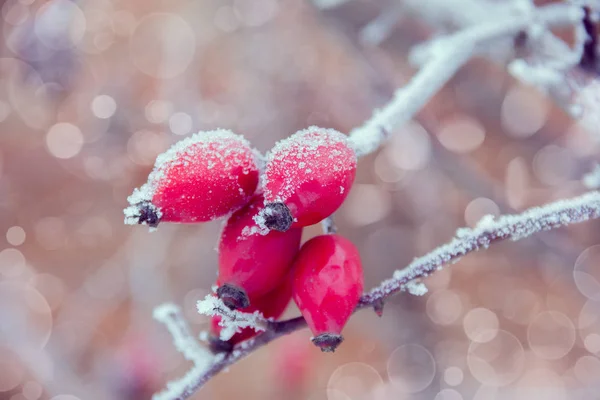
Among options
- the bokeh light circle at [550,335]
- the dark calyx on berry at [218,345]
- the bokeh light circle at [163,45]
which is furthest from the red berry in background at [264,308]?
the bokeh light circle at [163,45]

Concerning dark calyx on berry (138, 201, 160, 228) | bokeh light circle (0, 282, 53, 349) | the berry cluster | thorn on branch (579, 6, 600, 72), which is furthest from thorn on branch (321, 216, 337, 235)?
bokeh light circle (0, 282, 53, 349)

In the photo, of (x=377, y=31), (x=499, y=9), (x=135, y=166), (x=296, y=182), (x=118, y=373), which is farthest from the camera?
(x=135, y=166)

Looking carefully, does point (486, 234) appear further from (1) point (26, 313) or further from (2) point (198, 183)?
Answer: (1) point (26, 313)

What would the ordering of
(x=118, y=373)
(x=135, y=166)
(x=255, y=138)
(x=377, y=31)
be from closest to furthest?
1. (x=377, y=31)
2. (x=118, y=373)
3. (x=135, y=166)
4. (x=255, y=138)

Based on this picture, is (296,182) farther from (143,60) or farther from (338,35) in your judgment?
(143,60)

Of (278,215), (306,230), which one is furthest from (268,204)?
(306,230)

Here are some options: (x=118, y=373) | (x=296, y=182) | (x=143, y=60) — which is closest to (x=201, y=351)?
(x=296, y=182)
